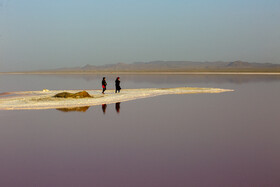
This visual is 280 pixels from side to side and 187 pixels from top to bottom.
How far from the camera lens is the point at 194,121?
1275cm

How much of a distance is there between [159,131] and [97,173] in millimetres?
4466

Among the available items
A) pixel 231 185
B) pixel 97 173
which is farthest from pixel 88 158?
pixel 231 185

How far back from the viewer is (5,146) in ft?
29.9

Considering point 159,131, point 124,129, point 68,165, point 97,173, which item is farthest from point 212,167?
→ point 124,129

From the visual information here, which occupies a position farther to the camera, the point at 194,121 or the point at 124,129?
the point at 194,121

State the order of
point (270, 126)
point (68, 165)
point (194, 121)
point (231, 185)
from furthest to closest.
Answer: point (194, 121), point (270, 126), point (68, 165), point (231, 185)

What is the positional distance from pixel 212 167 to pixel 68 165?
3.24 metres

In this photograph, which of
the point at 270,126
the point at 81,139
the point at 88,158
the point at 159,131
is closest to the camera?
the point at 88,158

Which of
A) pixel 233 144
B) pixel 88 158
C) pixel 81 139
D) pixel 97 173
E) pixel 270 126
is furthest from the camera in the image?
pixel 270 126

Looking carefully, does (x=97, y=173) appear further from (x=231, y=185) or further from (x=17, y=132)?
(x=17, y=132)

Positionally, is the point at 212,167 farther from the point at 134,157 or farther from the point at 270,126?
the point at 270,126

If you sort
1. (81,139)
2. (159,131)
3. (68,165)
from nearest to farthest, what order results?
(68,165) < (81,139) < (159,131)

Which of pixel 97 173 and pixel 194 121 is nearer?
pixel 97 173

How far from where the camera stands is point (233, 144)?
9.00 metres
